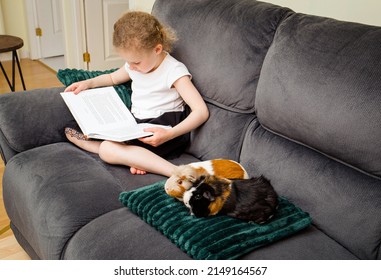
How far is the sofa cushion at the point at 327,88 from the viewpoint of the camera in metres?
1.07

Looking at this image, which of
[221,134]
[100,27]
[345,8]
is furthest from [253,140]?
[100,27]

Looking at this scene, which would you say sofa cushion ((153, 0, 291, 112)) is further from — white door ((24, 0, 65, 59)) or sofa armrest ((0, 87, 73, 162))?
white door ((24, 0, 65, 59))

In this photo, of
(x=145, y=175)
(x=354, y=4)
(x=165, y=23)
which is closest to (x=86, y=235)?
(x=145, y=175)

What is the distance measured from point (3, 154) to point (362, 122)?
130 centimetres

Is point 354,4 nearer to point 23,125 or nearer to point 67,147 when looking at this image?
point 67,147

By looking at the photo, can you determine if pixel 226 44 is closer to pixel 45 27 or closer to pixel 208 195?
pixel 208 195

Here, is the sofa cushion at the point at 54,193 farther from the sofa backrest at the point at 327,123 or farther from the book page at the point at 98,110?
the sofa backrest at the point at 327,123

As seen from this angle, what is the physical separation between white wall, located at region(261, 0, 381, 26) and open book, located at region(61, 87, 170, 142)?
812 millimetres

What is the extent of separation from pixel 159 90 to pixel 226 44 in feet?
1.05

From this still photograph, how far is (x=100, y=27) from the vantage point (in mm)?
3246

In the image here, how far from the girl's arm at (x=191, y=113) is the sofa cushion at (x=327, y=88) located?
24 cm

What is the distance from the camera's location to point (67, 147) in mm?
1552

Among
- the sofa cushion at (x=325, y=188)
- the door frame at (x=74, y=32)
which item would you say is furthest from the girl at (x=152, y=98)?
the door frame at (x=74, y=32)
